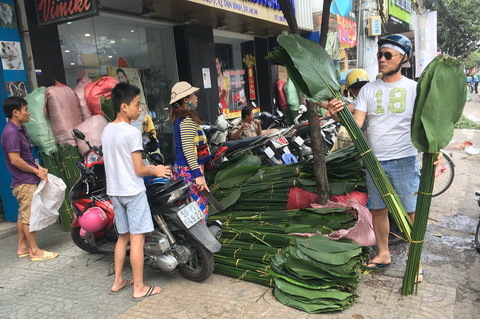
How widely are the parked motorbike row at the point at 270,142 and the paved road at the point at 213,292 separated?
1882 mm

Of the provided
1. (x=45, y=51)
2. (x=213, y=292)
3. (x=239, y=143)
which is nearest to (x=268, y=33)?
(x=239, y=143)

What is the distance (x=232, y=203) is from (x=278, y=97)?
6.95 m

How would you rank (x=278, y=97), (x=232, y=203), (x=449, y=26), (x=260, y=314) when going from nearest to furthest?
(x=260, y=314)
(x=232, y=203)
(x=278, y=97)
(x=449, y=26)

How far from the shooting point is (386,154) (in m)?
3.04

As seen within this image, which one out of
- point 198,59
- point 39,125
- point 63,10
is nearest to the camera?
point 63,10

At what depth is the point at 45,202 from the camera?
12.8 ft

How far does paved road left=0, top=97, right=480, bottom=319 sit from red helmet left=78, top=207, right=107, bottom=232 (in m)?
0.51

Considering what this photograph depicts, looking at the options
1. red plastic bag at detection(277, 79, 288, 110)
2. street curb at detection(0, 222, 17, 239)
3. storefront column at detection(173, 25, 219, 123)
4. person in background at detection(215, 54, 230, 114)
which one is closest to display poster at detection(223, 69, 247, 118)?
person in background at detection(215, 54, 230, 114)

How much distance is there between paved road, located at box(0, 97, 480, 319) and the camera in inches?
107

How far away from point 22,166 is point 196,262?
77.2 inches

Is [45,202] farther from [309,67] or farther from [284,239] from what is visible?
[309,67]

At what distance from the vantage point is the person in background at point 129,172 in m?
2.84

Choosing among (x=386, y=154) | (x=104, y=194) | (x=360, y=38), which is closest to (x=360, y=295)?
(x=386, y=154)

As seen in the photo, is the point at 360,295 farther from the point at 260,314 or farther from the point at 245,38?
the point at 245,38
